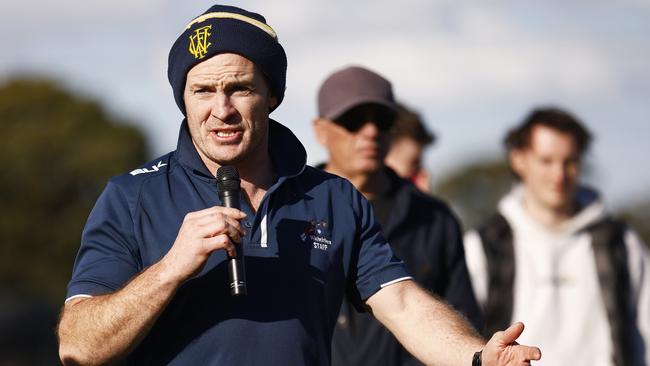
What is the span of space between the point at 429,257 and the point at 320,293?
2810 mm

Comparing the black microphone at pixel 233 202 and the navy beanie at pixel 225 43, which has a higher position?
the navy beanie at pixel 225 43

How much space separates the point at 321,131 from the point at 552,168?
1.90 m

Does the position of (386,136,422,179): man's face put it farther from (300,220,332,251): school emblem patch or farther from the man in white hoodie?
(300,220,332,251): school emblem patch

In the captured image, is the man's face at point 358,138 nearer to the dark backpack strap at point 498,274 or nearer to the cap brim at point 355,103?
the cap brim at point 355,103

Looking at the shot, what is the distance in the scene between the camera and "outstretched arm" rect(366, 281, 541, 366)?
17.0 feet

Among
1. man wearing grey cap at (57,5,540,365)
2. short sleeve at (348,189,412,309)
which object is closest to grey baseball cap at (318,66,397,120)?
man wearing grey cap at (57,5,540,365)

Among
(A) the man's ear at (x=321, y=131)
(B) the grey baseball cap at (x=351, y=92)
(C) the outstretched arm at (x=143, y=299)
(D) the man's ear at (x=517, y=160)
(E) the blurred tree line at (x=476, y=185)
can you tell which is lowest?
(C) the outstretched arm at (x=143, y=299)

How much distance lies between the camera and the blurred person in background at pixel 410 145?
11281 mm

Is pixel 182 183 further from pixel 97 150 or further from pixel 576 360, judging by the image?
pixel 97 150

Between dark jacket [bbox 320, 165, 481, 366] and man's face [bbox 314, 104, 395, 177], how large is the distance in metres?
0.25

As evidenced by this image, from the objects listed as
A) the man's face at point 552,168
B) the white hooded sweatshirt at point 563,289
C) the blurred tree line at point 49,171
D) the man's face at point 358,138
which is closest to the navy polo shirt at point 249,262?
the man's face at point 358,138

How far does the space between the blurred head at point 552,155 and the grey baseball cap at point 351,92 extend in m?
1.67

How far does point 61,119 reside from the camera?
75250 mm

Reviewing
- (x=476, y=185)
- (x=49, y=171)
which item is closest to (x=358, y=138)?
(x=49, y=171)
